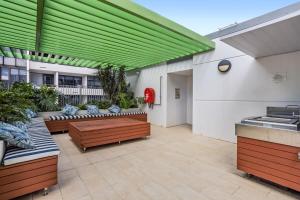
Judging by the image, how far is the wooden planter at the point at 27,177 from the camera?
199 cm

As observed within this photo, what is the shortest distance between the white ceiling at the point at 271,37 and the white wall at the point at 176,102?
4040mm

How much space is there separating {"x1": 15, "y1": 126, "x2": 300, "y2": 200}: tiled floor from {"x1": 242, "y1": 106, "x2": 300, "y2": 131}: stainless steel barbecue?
0.98 meters

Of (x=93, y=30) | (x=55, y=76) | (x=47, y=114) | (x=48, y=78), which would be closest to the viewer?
(x=93, y=30)

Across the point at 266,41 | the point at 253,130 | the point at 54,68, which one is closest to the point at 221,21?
the point at 266,41

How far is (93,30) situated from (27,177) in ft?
12.0

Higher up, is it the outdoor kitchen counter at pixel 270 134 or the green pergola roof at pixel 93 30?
the green pergola roof at pixel 93 30

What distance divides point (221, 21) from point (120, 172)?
5307 millimetres

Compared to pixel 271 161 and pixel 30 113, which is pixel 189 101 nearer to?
pixel 271 161

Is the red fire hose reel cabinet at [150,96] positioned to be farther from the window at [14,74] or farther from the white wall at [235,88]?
the window at [14,74]

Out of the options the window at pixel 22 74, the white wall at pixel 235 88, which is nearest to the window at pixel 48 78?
the window at pixel 22 74

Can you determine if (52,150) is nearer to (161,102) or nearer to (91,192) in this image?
(91,192)

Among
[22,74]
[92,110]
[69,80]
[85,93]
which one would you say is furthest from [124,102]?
[69,80]

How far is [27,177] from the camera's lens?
214 cm

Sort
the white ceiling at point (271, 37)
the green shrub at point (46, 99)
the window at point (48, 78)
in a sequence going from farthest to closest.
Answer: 1. the window at point (48, 78)
2. the green shrub at point (46, 99)
3. the white ceiling at point (271, 37)
